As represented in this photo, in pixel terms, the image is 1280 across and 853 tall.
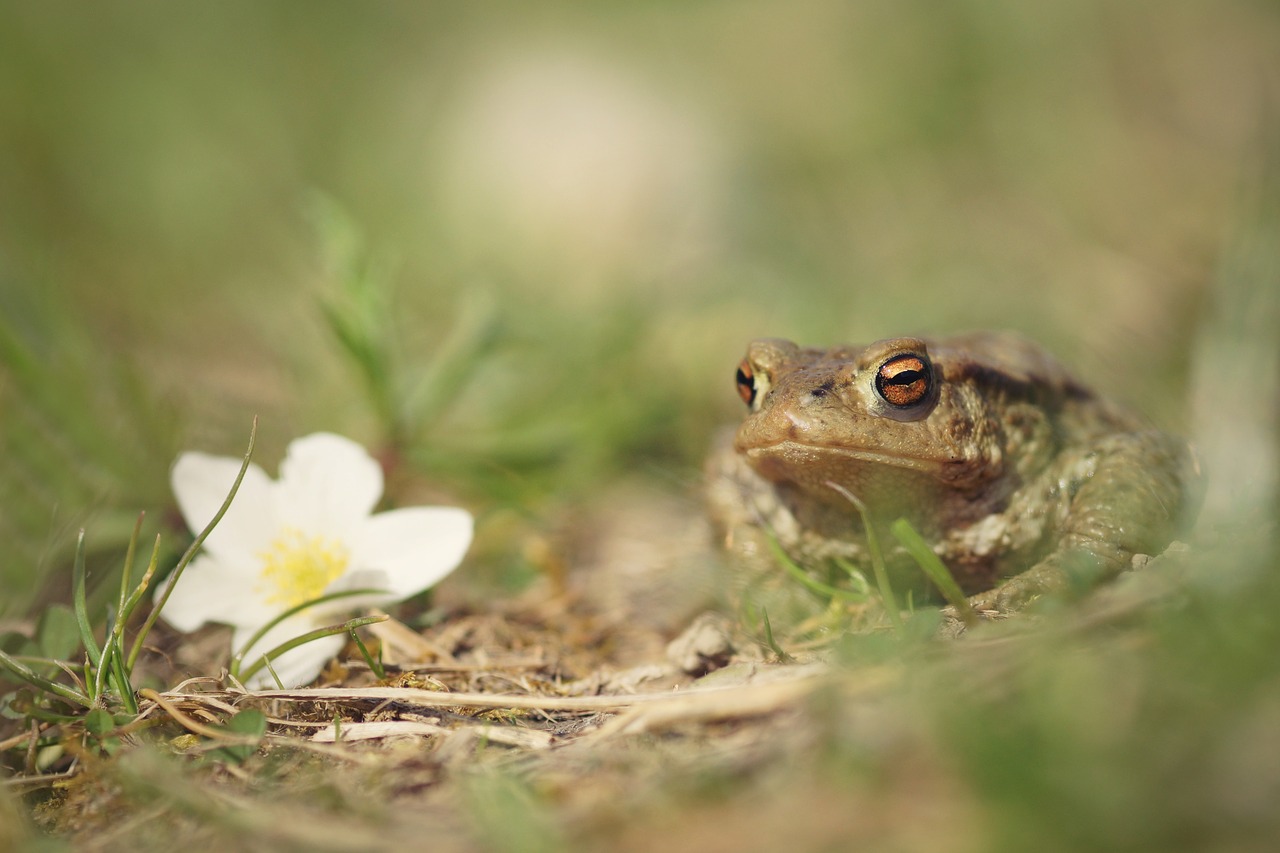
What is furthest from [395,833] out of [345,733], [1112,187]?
[1112,187]

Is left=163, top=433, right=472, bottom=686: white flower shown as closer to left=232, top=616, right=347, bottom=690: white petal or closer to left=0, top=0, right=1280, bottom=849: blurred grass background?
left=232, top=616, right=347, bottom=690: white petal

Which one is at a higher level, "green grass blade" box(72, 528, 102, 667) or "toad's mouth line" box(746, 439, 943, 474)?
"toad's mouth line" box(746, 439, 943, 474)

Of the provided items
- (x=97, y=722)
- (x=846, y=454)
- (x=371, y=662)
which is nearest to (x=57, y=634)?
(x=97, y=722)

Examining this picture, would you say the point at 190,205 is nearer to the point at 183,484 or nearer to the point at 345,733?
the point at 183,484

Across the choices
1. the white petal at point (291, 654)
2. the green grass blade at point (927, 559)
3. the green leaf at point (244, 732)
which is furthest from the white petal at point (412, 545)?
the green grass blade at point (927, 559)

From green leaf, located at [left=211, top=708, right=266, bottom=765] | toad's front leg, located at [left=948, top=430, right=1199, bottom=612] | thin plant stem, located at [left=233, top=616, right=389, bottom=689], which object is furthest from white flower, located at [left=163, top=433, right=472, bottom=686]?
toad's front leg, located at [left=948, top=430, right=1199, bottom=612]

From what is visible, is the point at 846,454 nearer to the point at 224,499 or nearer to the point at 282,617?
the point at 282,617

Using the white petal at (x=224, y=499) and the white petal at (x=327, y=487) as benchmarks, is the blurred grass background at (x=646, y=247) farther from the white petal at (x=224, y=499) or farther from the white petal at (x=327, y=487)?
the white petal at (x=327, y=487)
